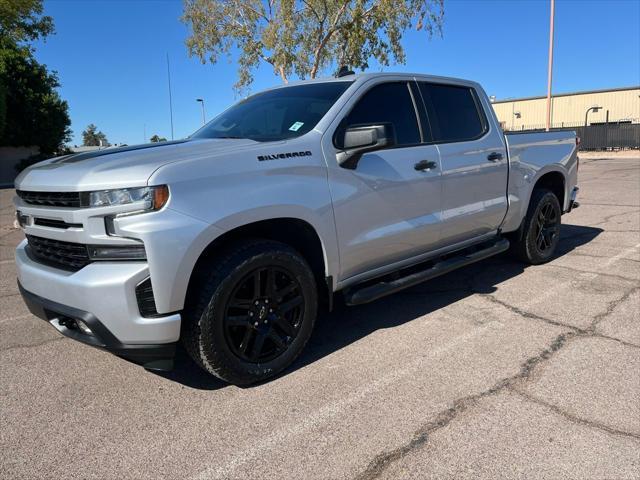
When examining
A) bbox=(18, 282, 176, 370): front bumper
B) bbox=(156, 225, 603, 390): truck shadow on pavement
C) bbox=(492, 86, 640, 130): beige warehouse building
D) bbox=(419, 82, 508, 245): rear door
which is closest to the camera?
bbox=(18, 282, 176, 370): front bumper

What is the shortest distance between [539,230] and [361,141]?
329 centimetres

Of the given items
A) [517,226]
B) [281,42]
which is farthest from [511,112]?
[517,226]

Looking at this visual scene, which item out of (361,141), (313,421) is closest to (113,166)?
(361,141)

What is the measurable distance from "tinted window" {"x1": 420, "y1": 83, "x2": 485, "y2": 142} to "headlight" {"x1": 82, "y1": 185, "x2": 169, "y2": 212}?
249 cm

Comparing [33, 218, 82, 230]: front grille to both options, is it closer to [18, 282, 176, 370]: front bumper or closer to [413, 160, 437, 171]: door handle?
[18, 282, 176, 370]: front bumper

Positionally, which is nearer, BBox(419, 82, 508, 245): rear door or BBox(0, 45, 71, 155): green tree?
BBox(419, 82, 508, 245): rear door

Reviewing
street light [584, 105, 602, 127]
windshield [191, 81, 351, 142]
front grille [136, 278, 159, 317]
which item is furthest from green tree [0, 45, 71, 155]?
street light [584, 105, 602, 127]

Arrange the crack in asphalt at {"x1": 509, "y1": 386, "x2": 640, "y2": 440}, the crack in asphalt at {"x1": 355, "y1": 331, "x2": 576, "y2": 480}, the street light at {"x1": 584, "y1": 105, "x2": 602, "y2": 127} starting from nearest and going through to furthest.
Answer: the crack in asphalt at {"x1": 355, "y1": 331, "x2": 576, "y2": 480} < the crack in asphalt at {"x1": 509, "y1": 386, "x2": 640, "y2": 440} < the street light at {"x1": 584, "y1": 105, "x2": 602, "y2": 127}

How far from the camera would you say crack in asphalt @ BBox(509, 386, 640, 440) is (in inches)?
101

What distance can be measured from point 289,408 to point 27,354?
7.03 feet

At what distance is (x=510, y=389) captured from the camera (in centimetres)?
302

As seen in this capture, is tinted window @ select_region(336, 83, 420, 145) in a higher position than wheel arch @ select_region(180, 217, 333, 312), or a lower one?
higher

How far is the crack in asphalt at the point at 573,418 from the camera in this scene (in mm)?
2559

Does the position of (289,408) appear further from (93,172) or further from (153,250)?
(93,172)
